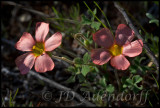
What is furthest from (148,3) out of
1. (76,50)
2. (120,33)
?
(120,33)

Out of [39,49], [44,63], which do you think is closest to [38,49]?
[39,49]

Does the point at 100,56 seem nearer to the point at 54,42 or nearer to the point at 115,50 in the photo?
the point at 115,50

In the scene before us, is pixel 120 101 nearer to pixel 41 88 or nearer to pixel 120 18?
pixel 41 88

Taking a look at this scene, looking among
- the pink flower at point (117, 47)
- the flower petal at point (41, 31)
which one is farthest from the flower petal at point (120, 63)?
the flower petal at point (41, 31)

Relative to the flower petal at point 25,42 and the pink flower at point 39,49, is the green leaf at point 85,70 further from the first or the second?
the flower petal at point 25,42
